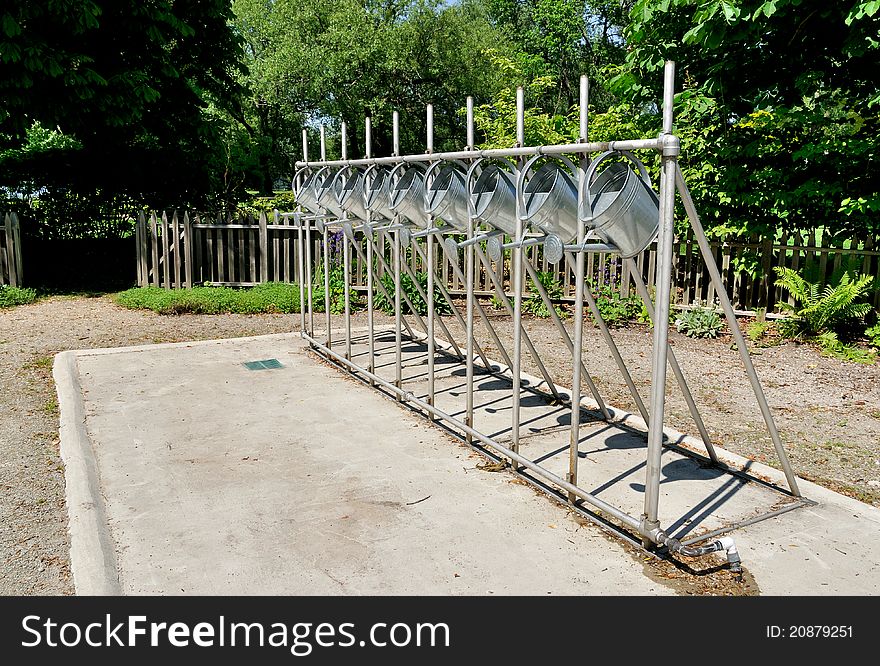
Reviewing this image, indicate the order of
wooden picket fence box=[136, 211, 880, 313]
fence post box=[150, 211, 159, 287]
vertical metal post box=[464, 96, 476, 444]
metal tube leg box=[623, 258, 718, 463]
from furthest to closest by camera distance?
fence post box=[150, 211, 159, 287]
wooden picket fence box=[136, 211, 880, 313]
vertical metal post box=[464, 96, 476, 444]
metal tube leg box=[623, 258, 718, 463]

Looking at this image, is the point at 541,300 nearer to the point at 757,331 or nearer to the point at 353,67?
the point at 757,331

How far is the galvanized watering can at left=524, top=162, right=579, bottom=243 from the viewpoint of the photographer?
174 inches

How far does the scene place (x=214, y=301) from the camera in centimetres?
1150

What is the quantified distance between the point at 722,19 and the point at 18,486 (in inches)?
299

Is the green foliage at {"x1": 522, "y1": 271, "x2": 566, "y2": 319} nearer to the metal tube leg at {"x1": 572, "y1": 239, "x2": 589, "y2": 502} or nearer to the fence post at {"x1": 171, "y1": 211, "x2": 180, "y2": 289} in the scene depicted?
the fence post at {"x1": 171, "y1": 211, "x2": 180, "y2": 289}

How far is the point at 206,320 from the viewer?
36.0 ft

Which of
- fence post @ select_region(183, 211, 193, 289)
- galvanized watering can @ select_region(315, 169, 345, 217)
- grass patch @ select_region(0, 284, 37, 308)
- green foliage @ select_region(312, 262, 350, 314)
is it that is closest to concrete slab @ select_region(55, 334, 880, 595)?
galvanized watering can @ select_region(315, 169, 345, 217)

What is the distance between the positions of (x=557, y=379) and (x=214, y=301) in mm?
6040

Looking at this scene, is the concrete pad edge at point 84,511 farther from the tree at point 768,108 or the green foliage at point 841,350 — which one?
the green foliage at point 841,350

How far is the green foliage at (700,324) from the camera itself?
32.0 feet

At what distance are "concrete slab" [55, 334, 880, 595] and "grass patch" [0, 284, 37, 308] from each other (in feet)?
21.1

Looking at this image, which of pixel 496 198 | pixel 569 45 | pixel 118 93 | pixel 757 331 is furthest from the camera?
pixel 569 45

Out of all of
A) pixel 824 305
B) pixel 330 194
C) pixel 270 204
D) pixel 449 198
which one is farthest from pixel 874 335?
pixel 270 204
